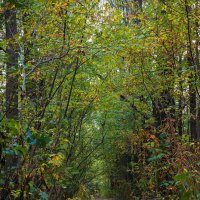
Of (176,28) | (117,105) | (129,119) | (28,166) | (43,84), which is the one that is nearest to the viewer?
(28,166)

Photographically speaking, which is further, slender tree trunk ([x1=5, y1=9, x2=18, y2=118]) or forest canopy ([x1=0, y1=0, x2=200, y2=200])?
slender tree trunk ([x1=5, y1=9, x2=18, y2=118])

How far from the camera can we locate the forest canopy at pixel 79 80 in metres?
4.07

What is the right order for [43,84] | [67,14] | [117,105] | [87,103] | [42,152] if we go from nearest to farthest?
1. [42,152]
2. [67,14]
3. [43,84]
4. [87,103]
5. [117,105]

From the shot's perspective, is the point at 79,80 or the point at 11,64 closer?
the point at 11,64

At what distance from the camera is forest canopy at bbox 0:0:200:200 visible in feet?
13.4

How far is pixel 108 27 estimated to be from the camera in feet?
19.3

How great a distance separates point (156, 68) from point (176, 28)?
5.59ft

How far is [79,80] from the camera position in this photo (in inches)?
336

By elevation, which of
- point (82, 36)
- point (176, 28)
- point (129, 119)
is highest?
point (176, 28)

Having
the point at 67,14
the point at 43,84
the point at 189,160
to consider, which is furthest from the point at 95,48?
the point at 189,160

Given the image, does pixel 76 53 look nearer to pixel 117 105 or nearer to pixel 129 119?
pixel 117 105

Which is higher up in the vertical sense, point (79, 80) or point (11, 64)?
point (79, 80)

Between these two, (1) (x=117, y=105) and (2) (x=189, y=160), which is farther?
(1) (x=117, y=105)

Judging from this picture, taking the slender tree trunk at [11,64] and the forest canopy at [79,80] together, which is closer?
the forest canopy at [79,80]
